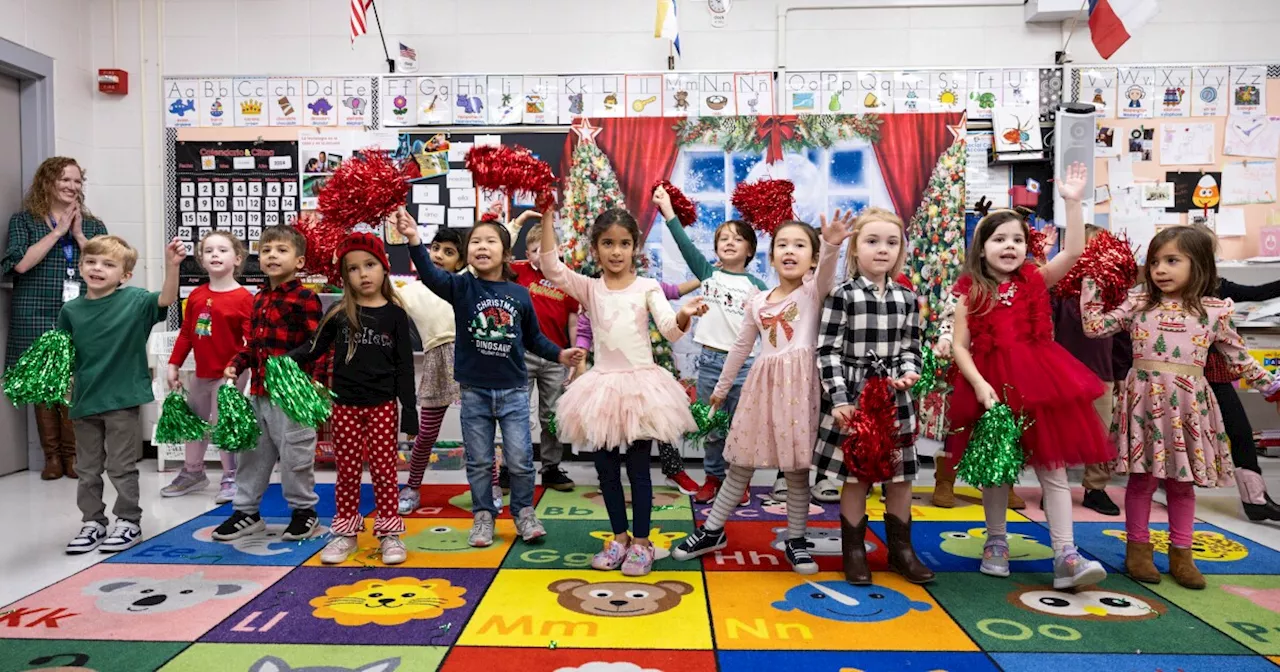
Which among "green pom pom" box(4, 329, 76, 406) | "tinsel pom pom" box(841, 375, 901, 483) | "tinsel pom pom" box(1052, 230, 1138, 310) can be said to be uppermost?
"tinsel pom pom" box(1052, 230, 1138, 310)

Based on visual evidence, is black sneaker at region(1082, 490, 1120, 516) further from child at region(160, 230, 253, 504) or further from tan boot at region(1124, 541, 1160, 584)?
child at region(160, 230, 253, 504)

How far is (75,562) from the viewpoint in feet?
10.5

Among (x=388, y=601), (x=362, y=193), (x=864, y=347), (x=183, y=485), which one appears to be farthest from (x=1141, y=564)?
(x=183, y=485)

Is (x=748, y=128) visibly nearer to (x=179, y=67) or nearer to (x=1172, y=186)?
(x=1172, y=186)

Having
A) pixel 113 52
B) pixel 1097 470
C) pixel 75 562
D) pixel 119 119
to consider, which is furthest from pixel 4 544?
pixel 1097 470

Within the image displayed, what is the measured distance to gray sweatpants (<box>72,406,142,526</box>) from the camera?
3.46m

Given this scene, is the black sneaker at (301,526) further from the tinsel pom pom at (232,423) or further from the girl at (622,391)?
the girl at (622,391)

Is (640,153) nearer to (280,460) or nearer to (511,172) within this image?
(511,172)

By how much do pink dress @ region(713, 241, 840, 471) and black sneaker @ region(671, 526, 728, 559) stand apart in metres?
0.31

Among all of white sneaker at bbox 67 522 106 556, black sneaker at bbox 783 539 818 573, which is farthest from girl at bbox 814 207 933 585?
white sneaker at bbox 67 522 106 556

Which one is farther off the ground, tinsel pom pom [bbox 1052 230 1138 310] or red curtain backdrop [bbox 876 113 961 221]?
red curtain backdrop [bbox 876 113 961 221]

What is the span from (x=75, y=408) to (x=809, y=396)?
2.98 metres

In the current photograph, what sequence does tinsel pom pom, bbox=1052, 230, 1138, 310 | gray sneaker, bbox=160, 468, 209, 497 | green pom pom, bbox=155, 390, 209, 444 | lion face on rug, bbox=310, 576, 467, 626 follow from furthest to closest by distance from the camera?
gray sneaker, bbox=160, 468, 209, 497 → green pom pom, bbox=155, 390, 209, 444 → tinsel pom pom, bbox=1052, 230, 1138, 310 → lion face on rug, bbox=310, 576, 467, 626

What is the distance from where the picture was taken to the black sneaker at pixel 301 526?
137 inches
